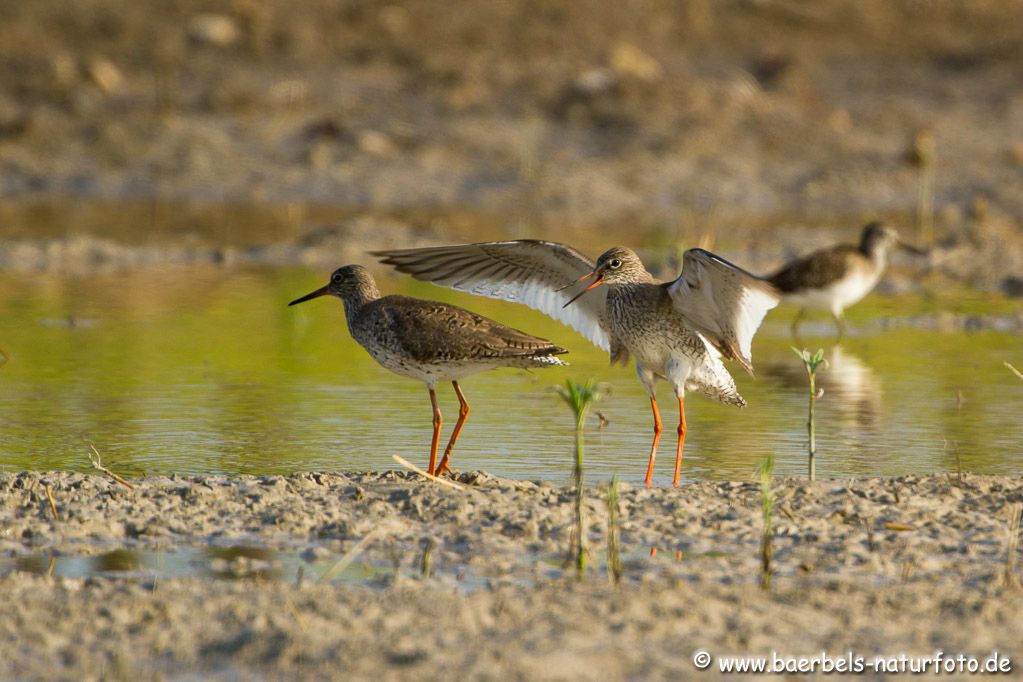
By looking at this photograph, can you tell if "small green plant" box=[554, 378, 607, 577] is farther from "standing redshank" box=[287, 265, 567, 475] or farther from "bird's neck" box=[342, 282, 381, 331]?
"bird's neck" box=[342, 282, 381, 331]

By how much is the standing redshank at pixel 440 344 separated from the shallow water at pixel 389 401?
54 cm

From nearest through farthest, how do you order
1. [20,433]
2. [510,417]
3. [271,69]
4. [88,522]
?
[88,522], [20,433], [510,417], [271,69]

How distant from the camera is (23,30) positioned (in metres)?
27.4

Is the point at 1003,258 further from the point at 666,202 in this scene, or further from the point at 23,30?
the point at 23,30

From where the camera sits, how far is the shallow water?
8.72 metres

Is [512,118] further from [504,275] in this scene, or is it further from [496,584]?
[496,584]

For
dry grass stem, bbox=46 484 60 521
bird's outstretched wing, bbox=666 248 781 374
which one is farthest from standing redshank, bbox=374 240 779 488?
dry grass stem, bbox=46 484 60 521

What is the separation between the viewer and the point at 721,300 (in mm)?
8102

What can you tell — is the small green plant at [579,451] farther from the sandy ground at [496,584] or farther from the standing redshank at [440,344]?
the standing redshank at [440,344]

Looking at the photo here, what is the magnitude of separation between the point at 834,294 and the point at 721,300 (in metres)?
5.86

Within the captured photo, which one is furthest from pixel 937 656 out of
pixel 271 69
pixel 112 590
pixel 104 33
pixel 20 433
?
pixel 104 33

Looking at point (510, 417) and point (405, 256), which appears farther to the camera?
point (510, 417)

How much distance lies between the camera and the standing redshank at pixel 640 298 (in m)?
8.07

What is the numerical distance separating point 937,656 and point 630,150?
19.6 meters
